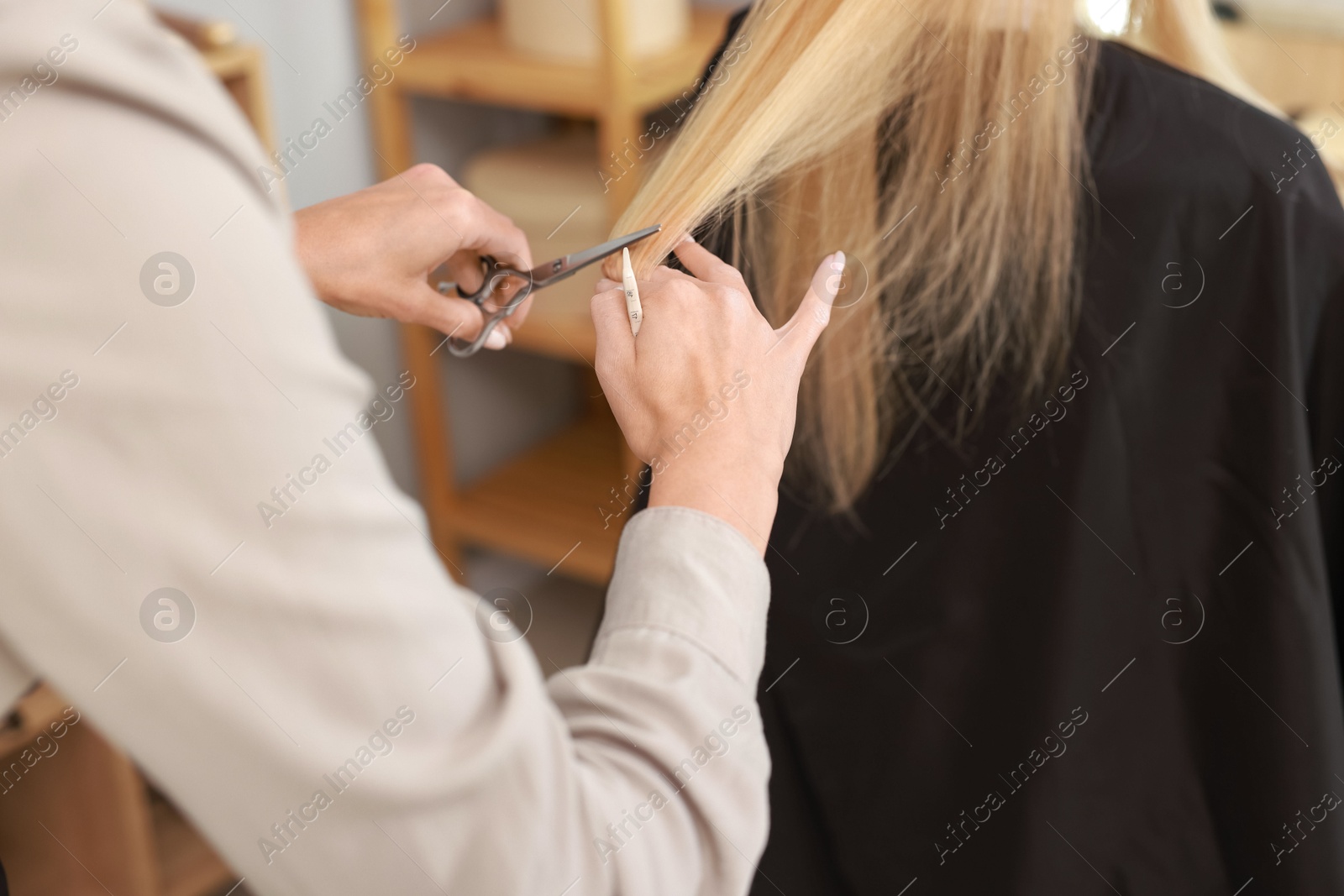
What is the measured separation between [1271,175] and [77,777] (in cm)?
139

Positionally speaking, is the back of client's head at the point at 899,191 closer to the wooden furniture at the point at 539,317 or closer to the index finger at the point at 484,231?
the index finger at the point at 484,231

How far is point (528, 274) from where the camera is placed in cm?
84

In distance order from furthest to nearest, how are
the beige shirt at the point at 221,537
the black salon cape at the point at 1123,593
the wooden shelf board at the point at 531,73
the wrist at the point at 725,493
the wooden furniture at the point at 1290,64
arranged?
the wooden shelf board at the point at 531,73 → the wooden furniture at the point at 1290,64 → the black salon cape at the point at 1123,593 → the wrist at the point at 725,493 → the beige shirt at the point at 221,537

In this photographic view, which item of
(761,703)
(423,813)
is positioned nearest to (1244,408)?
(761,703)

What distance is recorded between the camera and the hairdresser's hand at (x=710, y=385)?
1.84 feet

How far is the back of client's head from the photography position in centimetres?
76

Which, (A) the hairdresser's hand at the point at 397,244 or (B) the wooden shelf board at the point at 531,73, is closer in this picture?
(A) the hairdresser's hand at the point at 397,244

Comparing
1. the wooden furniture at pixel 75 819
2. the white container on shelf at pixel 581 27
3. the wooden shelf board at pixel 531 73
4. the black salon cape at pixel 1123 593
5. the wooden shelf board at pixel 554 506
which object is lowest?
the wooden furniture at pixel 75 819

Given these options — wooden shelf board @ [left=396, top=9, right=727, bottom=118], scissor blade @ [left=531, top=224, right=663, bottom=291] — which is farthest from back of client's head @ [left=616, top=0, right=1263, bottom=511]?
wooden shelf board @ [left=396, top=9, right=727, bottom=118]

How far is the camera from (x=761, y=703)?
970 millimetres

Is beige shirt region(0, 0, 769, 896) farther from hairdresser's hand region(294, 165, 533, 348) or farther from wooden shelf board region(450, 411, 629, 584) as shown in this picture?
wooden shelf board region(450, 411, 629, 584)

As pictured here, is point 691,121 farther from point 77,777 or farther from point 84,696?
point 77,777

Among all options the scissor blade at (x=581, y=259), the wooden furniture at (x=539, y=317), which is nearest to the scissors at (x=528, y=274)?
the scissor blade at (x=581, y=259)

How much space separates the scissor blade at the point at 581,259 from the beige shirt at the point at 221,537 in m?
0.33
